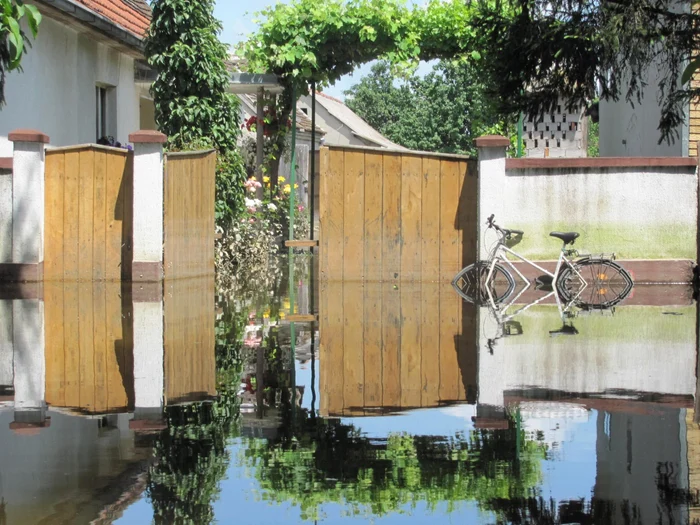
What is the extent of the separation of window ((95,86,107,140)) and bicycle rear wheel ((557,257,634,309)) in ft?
33.0

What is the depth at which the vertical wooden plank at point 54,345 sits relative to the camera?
705 cm

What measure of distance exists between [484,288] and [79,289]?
A: 520 centimetres

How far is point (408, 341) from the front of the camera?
9570mm

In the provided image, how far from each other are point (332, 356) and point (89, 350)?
6.47ft

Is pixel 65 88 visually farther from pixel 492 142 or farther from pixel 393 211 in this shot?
pixel 492 142

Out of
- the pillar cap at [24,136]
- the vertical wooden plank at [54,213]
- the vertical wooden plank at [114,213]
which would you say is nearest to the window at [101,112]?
the vertical wooden plank at [54,213]

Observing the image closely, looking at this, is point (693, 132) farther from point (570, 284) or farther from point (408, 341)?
point (408, 341)

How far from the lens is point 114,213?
14.6 m

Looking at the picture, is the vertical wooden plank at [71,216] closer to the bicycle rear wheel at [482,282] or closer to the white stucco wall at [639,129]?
the bicycle rear wheel at [482,282]

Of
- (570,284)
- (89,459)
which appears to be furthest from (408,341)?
(570,284)

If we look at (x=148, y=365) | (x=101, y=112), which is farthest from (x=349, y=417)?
(x=101, y=112)

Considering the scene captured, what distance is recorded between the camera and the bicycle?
14.2 metres

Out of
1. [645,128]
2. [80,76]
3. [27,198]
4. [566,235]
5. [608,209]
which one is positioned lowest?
[566,235]

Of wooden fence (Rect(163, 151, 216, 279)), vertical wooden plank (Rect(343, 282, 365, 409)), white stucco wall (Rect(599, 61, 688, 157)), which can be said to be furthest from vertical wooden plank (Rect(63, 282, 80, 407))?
white stucco wall (Rect(599, 61, 688, 157))
